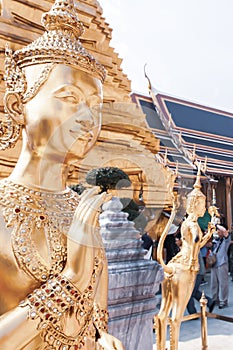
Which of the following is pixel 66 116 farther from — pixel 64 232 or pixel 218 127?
pixel 218 127

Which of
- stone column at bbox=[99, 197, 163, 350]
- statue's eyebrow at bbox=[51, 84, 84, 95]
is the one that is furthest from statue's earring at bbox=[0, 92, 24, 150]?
stone column at bbox=[99, 197, 163, 350]

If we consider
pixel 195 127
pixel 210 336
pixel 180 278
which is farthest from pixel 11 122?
pixel 195 127

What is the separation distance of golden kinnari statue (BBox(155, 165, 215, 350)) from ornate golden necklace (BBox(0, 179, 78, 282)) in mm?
1165

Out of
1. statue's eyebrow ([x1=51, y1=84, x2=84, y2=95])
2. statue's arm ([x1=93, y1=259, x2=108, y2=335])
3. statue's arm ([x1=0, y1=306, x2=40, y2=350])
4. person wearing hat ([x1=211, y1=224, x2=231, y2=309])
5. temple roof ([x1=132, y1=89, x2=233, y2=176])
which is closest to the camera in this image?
statue's arm ([x1=0, y1=306, x2=40, y2=350])

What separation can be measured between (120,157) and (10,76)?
14.3 inches

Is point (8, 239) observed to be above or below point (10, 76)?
below

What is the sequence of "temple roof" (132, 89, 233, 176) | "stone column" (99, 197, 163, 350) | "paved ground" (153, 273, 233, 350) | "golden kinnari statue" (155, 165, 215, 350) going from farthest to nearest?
1. "temple roof" (132, 89, 233, 176)
2. "paved ground" (153, 273, 233, 350)
3. "golden kinnari statue" (155, 165, 215, 350)
4. "stone column" (99, 197, 163, 350)

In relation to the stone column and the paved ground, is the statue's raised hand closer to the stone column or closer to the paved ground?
the stone column

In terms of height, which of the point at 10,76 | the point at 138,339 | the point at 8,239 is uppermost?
the point at 10,76

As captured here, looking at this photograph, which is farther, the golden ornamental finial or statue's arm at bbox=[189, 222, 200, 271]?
statue's arm at bbox=[189, 222, 200, 271]

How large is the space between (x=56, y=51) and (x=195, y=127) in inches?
380

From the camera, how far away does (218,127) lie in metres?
11.0

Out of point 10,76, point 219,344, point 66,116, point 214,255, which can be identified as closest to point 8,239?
point 66,116

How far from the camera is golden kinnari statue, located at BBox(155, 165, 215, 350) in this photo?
205 cm
